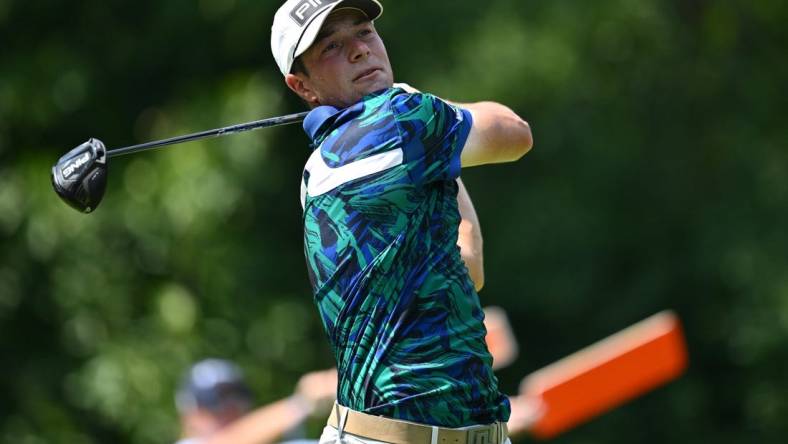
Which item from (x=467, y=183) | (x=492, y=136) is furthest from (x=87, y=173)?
(x=467, y=183)

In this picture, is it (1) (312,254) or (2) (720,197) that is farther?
(2) (720,197)

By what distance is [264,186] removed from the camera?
10.8 meters

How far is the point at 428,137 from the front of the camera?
3.51 metres

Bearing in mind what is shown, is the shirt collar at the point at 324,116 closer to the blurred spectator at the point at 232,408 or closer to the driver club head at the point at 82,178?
the driver club head at the point at 82,178

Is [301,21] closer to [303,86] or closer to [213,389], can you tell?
[303,86]

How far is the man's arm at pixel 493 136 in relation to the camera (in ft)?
12.0

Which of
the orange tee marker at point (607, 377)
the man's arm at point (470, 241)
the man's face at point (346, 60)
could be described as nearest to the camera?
the man's face at point (346, 60)

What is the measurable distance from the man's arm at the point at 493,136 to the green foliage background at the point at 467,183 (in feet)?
20.3

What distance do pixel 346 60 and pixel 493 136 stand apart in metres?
0.37

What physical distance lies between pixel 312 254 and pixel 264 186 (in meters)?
7.23

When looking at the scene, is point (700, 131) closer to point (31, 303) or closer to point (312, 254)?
point (31, 303)

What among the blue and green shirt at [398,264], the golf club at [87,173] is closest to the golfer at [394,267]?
the blue and green shirt at [398,264]

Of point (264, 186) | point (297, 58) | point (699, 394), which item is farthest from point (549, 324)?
point (297, 58)

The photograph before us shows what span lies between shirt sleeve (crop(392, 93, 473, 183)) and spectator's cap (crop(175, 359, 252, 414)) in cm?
353
